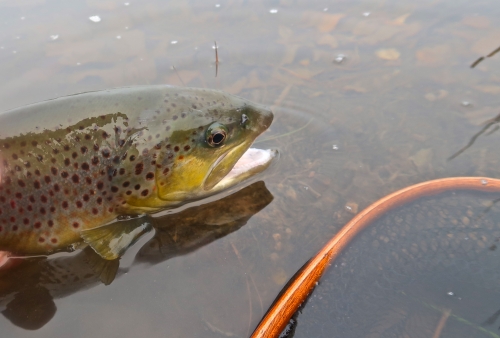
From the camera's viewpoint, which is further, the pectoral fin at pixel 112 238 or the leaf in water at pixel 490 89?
the leaf in water at pixel 490 89

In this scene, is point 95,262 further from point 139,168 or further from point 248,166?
point 248,166

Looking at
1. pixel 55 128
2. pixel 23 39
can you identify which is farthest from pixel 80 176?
pixel 23 39

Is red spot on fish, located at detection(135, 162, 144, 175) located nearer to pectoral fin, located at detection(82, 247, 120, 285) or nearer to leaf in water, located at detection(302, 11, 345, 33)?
pectoral fin, located at detection(82, 247, 120, 285)

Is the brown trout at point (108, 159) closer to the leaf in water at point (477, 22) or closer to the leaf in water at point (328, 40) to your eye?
the leaf in water at point (328, 40)

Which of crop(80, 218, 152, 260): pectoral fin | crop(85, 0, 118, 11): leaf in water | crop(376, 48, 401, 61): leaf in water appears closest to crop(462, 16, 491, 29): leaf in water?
crop(376, 48, 401, 61): leaf in water

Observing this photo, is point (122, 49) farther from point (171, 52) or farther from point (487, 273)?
point (487, 273)

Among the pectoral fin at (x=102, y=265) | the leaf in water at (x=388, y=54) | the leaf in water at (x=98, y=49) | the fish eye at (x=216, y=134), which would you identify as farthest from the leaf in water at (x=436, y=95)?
the leaf in water at (x=98, y=49)

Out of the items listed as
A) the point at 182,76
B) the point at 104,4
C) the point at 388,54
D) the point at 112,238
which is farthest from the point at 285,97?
the point at 104,4
